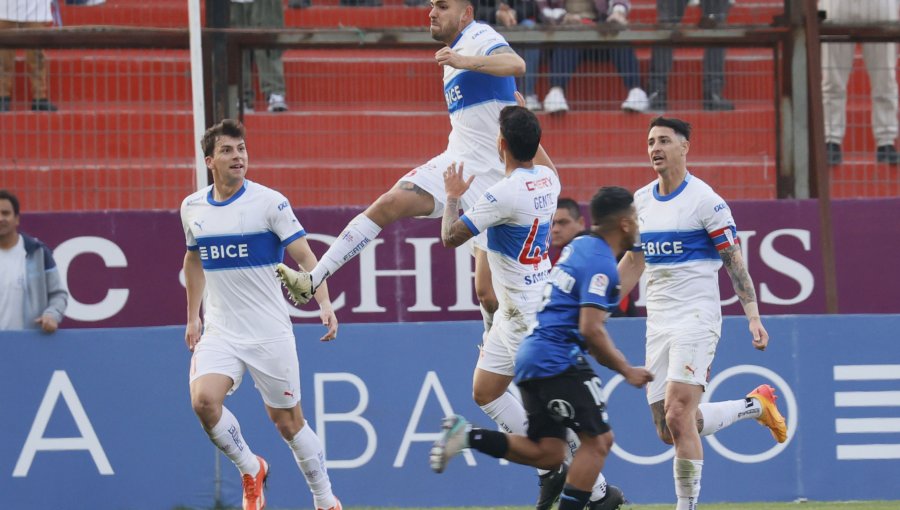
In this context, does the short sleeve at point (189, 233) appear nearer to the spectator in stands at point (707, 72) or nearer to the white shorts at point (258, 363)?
the white shorts at point (258, 363)

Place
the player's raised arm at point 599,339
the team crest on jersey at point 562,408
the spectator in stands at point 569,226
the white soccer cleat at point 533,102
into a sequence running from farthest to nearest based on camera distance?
the white soccer cleat at point 533,102 → the spectator in stands at point 569,226 → the team crest on jersey at point 562,408 → the player's raised arm at point 599,339

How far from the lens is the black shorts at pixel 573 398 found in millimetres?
7258

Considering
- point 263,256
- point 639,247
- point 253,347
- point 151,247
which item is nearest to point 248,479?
point 253,347

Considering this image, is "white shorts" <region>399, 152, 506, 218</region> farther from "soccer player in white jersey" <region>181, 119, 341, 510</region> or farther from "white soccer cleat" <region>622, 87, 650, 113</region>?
"white soccer cleat" <region>622, 87, 650, 113</region>

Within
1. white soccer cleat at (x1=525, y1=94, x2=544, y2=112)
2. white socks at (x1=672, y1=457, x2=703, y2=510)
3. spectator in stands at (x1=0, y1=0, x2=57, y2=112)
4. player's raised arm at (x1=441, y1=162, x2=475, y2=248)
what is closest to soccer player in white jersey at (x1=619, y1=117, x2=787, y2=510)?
white socks at (x1=672, y1=457, x2=703, y2=510)

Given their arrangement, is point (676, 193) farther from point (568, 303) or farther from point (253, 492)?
point (253, 492)

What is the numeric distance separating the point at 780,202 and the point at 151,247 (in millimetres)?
4984

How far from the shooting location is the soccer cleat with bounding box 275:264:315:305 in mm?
7902

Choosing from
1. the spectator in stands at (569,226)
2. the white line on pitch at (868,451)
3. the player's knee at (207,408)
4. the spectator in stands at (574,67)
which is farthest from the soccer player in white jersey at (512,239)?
the spectator in stands at (574,67)

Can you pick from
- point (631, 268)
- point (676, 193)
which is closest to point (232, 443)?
point (631, 268)

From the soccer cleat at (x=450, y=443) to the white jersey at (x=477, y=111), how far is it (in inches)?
66.7

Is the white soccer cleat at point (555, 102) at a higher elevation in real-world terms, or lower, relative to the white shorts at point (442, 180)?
higher

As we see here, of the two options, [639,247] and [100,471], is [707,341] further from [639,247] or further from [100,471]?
[100,471]

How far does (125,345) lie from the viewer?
972cm
